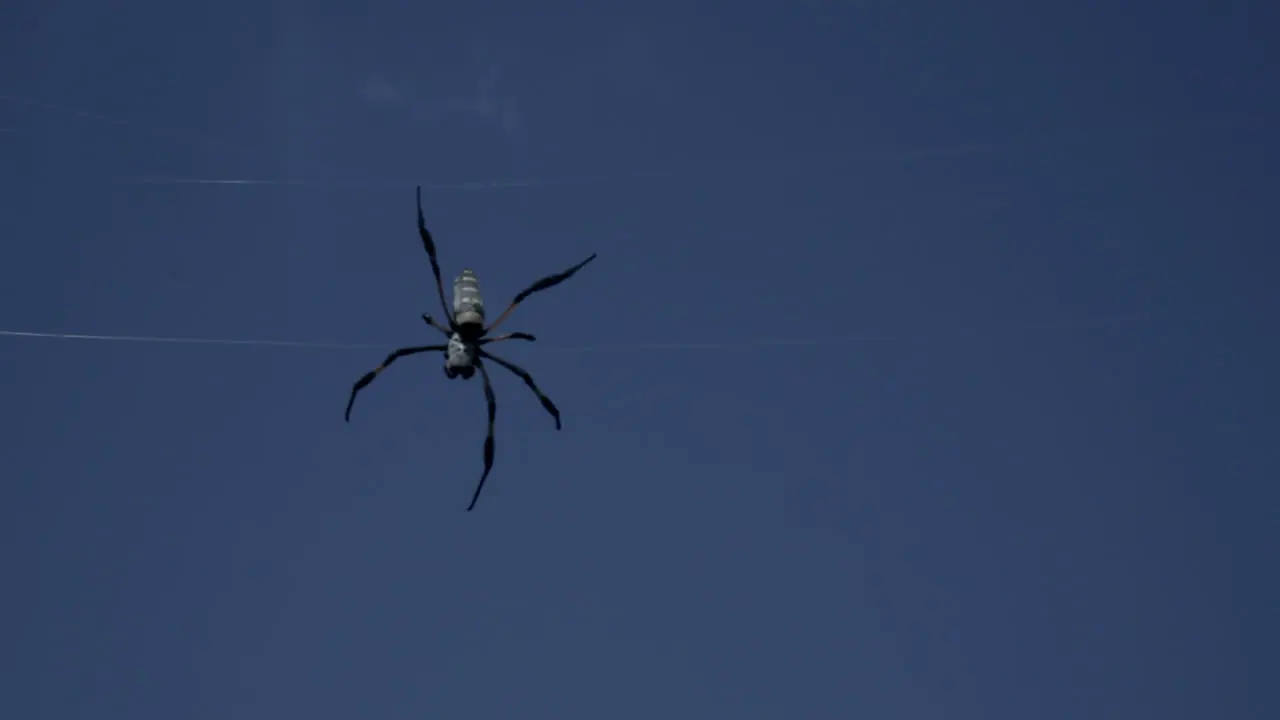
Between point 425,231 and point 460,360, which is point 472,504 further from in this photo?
point 425,231

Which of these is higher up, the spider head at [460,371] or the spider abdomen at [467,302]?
the spider abdomen at [467,302]

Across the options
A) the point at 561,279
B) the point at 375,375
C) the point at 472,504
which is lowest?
the point at 472,504

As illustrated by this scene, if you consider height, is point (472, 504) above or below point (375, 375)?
below

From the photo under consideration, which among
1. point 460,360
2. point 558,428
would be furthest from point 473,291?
point 558,428

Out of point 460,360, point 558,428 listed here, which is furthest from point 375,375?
point 558,428

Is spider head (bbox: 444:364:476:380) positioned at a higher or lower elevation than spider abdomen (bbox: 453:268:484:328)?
lower

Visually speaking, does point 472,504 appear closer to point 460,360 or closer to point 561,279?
point 460,360
